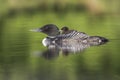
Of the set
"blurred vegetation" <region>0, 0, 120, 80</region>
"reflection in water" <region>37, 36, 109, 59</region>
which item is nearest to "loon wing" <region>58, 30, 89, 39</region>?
"reflection in water" <region>37, 36, 109, 59</region>

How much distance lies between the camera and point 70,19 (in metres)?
22.6

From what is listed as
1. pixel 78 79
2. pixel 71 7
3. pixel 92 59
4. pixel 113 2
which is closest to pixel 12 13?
pixel 71 7

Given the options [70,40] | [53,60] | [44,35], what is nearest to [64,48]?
[70,40]

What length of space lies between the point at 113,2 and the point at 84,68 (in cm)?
1718

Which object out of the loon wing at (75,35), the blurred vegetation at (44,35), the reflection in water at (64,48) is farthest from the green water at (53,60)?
the loon wing at (75,35)

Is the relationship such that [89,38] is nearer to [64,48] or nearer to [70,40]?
[70,40]

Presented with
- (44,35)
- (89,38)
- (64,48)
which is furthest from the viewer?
(44,35)

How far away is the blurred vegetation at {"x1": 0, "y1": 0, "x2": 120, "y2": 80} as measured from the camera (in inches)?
440

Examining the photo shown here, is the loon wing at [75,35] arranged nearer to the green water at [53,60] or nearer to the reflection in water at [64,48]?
the reflection in water at [64,48]

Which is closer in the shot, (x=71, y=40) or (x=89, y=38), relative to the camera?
(x=89, y=38)

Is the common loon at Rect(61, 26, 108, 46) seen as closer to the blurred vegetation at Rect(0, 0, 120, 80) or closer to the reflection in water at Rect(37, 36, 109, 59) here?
the reflection in water at Rect(37, 36, 109, 59)

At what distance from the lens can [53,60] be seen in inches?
495

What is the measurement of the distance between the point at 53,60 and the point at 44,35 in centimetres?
505

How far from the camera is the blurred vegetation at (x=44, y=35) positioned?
11164mm
